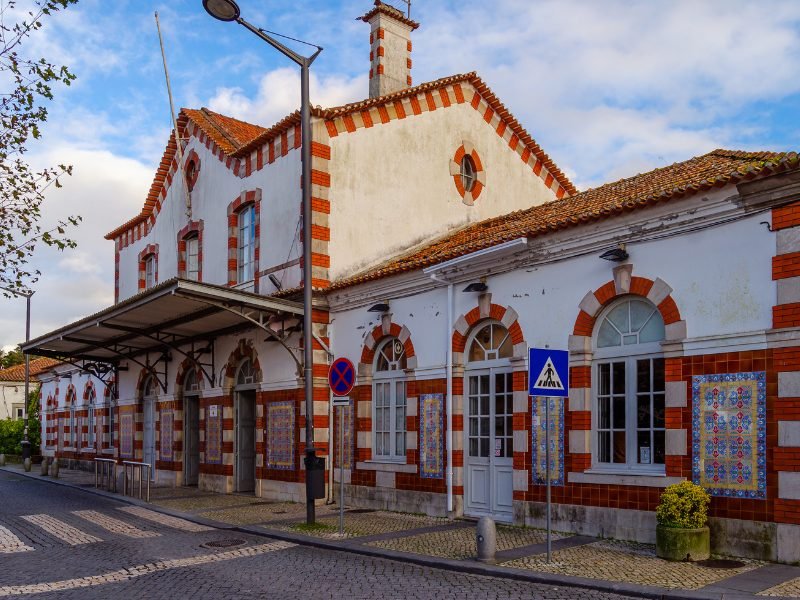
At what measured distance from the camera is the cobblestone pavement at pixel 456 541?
10328mm

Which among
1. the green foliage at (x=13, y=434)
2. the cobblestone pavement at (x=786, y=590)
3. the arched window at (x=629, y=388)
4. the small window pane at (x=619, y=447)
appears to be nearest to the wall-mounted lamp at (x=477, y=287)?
the arched window at (x=629, y=388)

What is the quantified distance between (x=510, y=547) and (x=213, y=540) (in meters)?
4.46

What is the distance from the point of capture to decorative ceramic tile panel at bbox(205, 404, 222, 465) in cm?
1962

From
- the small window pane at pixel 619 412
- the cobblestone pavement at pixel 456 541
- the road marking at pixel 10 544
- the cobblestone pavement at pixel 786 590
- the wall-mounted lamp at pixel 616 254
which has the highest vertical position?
the wall-mounted lamp at pixel 616 254

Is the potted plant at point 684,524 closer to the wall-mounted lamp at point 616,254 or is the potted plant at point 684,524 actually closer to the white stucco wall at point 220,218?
the wall-mounted lamp at point 616,254

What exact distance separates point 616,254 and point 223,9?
682 centimetres

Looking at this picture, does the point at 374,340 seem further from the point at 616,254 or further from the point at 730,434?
the point at 730,434

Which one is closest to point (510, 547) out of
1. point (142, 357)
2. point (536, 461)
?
point (536, 461)

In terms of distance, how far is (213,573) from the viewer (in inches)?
368

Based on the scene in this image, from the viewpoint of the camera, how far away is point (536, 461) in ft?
39.4

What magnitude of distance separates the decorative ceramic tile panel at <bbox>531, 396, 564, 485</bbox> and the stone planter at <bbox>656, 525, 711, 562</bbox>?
2405 mm

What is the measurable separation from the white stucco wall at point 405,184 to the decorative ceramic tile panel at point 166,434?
28.0 feet

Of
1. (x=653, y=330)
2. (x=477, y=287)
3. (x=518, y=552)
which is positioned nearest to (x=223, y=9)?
(x=477, y=287)

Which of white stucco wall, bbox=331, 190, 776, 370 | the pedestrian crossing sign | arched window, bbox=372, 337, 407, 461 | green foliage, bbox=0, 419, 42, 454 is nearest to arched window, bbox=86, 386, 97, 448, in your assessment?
green foliage, bbox=0, 419, 42, 454
